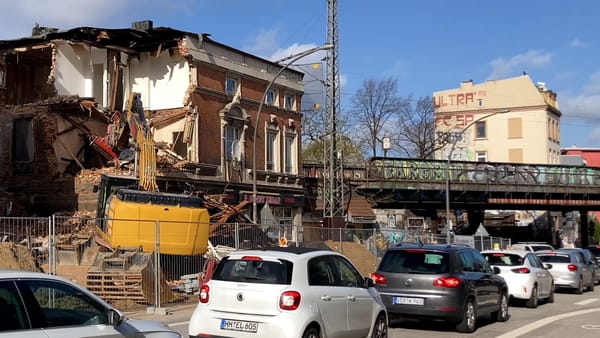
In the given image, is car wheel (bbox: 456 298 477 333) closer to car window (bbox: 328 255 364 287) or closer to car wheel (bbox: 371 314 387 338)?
car wheel (bbox: 371 314 387 338)

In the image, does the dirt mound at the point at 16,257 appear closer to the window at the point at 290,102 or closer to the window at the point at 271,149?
the window at the point at 271,149

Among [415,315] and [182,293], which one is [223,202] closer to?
[182,293]

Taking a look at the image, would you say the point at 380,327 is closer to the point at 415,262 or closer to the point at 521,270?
the point at 415,262

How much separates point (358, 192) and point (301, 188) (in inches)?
356

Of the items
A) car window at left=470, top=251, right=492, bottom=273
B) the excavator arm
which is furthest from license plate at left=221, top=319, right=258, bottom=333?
the excavator arm

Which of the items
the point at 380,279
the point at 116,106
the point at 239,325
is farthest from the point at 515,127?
the point at 239,325

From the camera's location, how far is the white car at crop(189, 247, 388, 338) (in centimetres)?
910

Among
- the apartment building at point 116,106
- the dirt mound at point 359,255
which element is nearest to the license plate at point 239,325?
the dirt mound at point 359,255

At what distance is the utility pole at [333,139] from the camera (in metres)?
36.9

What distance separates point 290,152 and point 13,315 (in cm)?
3607

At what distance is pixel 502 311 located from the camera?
1575 centimetres

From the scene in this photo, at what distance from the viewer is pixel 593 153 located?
102 m

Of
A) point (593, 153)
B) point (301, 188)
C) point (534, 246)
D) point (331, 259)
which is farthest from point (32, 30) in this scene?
point (593, 153)

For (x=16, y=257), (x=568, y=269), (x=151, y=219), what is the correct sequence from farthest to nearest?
(x=568, y=269) → (x=151, y=219) → (x=16, y=257)
